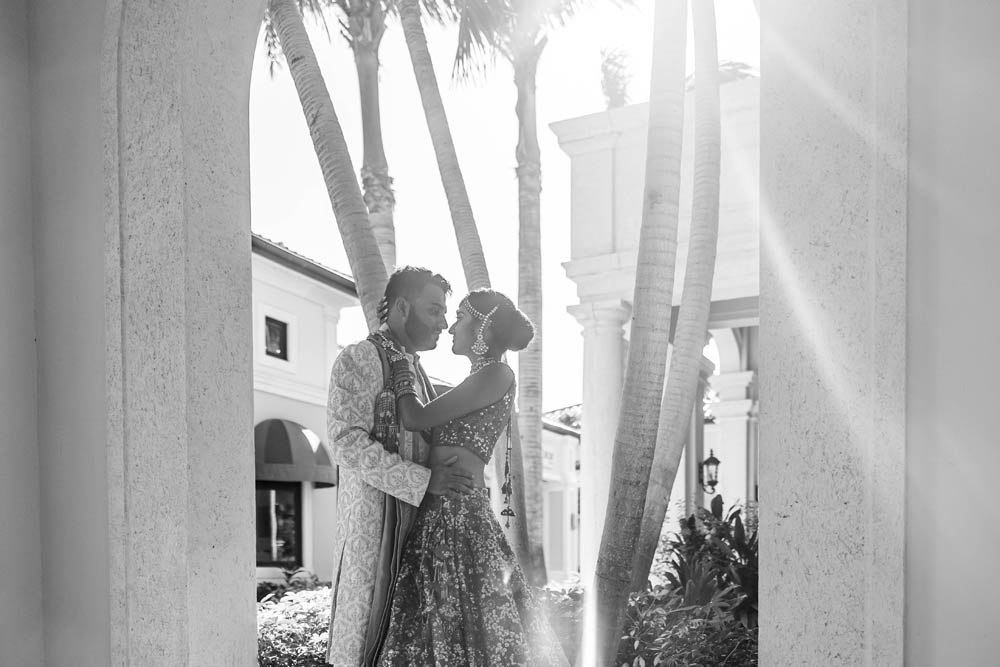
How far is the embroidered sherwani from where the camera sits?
3.90 m

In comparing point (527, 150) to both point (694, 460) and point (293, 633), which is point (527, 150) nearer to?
point (293, 633)

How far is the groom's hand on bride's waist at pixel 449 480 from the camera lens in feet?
13.5

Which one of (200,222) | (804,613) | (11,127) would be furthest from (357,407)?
(804,613)

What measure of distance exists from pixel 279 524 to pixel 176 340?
15.4m

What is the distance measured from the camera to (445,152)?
8320 millimetres

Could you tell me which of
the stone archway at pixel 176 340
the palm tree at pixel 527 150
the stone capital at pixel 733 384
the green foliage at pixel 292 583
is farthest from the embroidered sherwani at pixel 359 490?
the stone capital at pixel 733 384

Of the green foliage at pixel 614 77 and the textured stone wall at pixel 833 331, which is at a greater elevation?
the green foliage at pixel 614 77

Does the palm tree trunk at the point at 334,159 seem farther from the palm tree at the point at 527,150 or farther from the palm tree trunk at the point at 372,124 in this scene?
the palm tree at the point at 527,150

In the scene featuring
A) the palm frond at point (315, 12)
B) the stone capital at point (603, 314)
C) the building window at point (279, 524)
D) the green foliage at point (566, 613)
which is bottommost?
the building window at point (279, 524)

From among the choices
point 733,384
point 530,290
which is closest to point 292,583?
point 733,384

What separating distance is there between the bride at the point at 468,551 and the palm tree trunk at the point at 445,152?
373 centimetres

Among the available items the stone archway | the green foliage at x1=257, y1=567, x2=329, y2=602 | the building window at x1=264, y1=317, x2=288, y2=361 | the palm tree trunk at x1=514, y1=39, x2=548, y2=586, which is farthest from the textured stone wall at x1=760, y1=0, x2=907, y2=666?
the building window at x1=264, y1=317, x2=288, y2=361

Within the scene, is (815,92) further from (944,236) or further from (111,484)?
(111,484)

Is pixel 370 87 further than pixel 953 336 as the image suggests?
Yes
